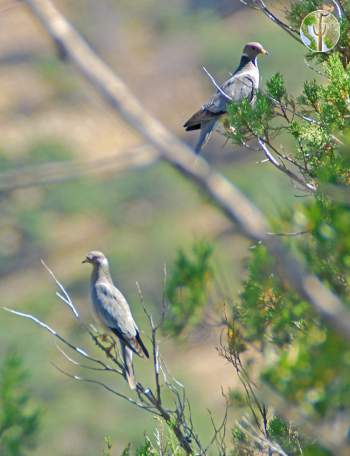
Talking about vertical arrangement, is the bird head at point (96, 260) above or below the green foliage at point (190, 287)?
above

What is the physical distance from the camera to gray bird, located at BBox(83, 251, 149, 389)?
797 cm

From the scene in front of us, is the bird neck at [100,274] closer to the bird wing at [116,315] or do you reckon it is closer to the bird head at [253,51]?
the bird wing at [116,315]

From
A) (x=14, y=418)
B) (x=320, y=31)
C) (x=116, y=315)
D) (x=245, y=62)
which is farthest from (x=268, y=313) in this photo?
(x=14, y=418)

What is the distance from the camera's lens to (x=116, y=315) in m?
8.27

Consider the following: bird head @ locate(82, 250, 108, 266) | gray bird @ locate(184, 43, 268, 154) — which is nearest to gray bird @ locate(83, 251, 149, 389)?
bird head @ locate(82, 250, 108, 266)

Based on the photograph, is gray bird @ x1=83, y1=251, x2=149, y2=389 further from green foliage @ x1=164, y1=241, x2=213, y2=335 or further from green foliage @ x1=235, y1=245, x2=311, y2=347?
green foliage @ x1=164, y1=241, x2=213, y2=335

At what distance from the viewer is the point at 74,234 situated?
27.3 metres

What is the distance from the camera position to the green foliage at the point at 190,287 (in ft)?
14.3

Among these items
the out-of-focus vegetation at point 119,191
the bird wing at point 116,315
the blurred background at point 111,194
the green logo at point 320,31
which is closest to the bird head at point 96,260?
the bird wing at point 116,315

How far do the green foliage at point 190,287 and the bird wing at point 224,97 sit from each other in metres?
1.98

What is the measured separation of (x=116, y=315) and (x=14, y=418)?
5031mm

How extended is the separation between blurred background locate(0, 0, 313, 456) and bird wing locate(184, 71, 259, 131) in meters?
10.5

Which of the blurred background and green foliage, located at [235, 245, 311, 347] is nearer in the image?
green foliage, located at [235, 245, 311, 347]

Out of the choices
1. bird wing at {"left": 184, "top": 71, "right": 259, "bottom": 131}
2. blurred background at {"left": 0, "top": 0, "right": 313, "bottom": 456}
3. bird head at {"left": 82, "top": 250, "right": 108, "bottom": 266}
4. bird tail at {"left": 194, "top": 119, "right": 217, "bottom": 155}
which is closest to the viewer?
bird wing at {"left": 184, "top": 71, "right": 259, "bottom": 131}
